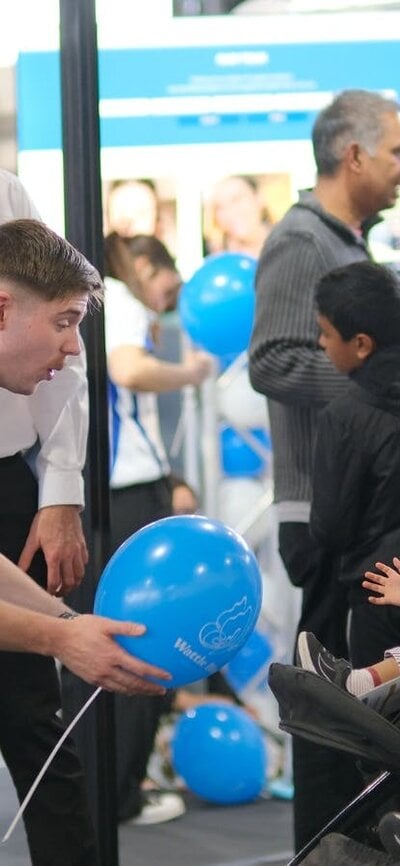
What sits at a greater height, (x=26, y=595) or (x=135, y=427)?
(x=26, y=595)

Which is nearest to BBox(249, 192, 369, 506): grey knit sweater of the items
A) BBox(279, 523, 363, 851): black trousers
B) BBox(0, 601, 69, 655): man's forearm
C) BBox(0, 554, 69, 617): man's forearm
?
BBox(279, 523, 363, 851): black trousers

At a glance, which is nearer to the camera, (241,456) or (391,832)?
(391,832)

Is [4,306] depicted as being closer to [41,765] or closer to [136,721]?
[41,765]

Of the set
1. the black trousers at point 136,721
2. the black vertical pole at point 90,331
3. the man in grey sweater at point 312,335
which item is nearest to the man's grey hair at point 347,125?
the man in grey sweater at point 312,335

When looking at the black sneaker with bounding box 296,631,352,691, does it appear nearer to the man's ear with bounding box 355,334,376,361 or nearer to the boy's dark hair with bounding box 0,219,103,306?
the man's ear with bounding box 355,334,376,361

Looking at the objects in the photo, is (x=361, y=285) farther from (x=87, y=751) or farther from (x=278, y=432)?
(x=87, y=751)

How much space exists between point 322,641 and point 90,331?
0.73 metres

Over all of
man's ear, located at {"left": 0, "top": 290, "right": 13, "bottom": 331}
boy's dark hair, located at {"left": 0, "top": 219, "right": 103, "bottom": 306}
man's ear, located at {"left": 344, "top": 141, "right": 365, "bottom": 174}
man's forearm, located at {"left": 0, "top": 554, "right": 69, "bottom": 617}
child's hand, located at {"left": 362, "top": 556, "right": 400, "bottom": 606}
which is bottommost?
child's hand, located at {"left": 362, "top": 556, "right": 400, "bottom": 606}

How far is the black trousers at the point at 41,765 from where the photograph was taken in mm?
2447

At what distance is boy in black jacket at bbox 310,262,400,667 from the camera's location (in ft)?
9.10

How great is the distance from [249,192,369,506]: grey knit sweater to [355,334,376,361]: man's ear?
0.13m

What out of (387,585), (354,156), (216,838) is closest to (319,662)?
(387,585)

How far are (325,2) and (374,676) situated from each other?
7.60 feet

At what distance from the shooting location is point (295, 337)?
308 cm
